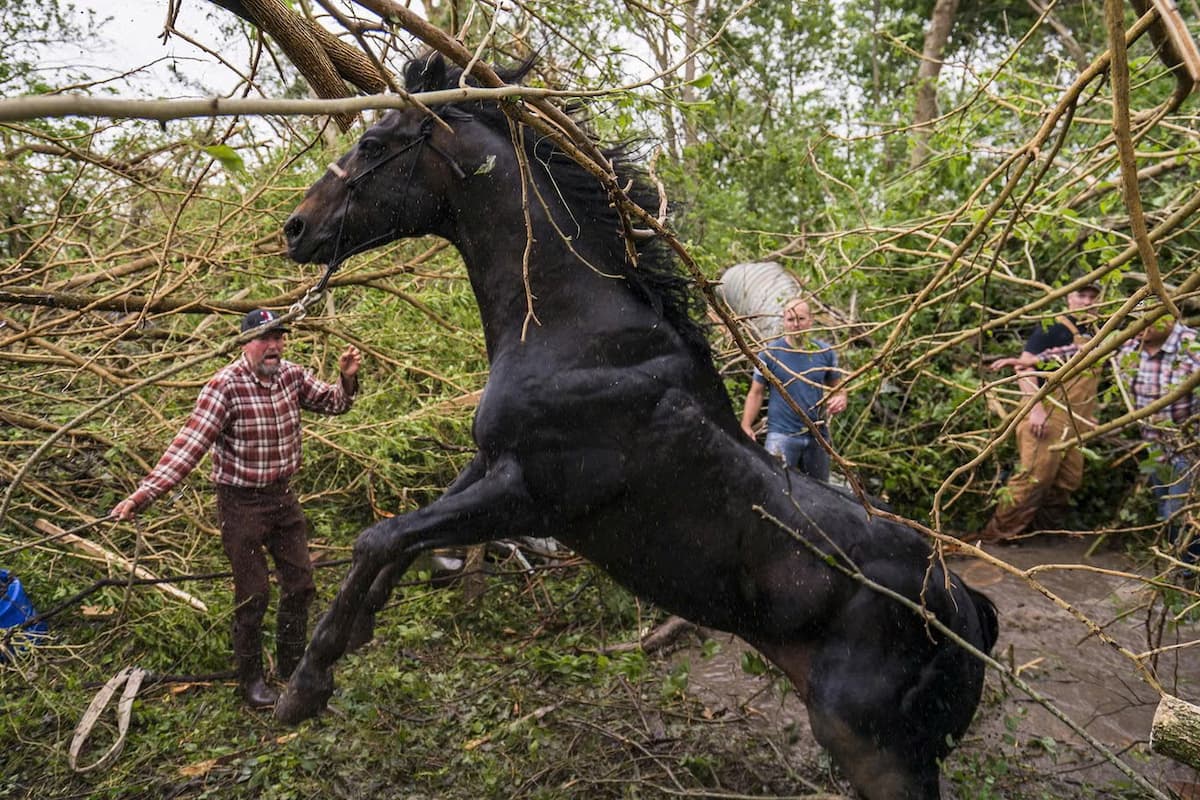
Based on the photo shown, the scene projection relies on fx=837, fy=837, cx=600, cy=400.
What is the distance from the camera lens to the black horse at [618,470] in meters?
3.00

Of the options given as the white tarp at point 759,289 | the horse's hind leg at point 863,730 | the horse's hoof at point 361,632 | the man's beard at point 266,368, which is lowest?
the horse's hind leg at point 863,730

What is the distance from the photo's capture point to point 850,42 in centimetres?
1287

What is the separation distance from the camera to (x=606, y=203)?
3.17 m

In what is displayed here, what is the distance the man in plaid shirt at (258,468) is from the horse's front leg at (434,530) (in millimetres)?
1551

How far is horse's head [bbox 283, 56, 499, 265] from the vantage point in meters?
3.11

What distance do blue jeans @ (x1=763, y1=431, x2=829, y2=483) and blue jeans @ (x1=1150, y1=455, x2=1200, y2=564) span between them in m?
2.07

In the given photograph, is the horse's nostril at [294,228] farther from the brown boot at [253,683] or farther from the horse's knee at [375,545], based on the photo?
the brown boot at [253,683]

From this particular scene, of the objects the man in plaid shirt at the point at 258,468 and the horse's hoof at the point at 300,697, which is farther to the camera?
the man in plaid shirt at the point at 258,468

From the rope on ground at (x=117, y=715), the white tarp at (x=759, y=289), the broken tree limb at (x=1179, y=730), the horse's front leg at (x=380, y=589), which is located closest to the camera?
the broken tree limb at (x=1179, y=730)

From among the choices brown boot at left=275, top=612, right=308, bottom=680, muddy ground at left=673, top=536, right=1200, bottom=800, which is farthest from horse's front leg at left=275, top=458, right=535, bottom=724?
muddy ground at left=673, top=536, right=1200, bottom=800

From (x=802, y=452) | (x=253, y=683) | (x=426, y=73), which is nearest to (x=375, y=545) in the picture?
(x=426, y=73)

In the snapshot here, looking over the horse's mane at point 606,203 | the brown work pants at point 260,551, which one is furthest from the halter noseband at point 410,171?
the brown work pants at point 260,551

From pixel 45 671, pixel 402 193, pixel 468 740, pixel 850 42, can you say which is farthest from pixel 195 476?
pixel 850 42

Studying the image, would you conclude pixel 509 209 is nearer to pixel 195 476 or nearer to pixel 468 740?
pixel 468 740
